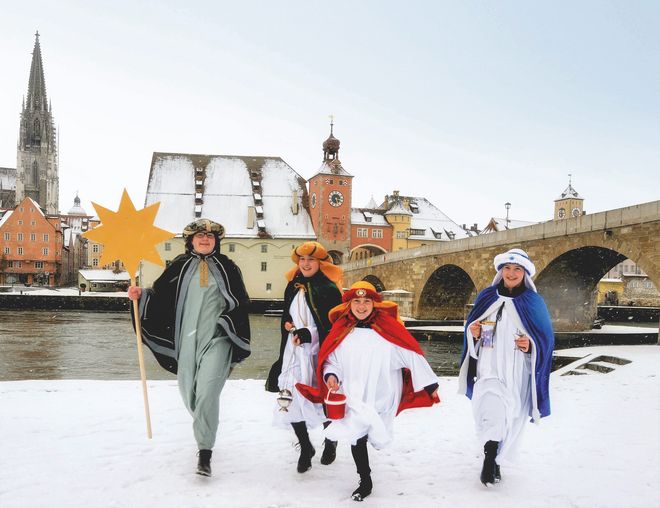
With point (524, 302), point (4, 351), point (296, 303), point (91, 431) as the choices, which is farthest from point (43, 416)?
point (4, 351)

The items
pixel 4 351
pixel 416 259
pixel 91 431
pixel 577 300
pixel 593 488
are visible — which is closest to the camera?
pixel 593 488

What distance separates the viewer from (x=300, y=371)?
15.3ft

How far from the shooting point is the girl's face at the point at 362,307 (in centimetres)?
422

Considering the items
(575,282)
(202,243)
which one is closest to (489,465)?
(202,243)

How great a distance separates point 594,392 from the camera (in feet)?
25.5

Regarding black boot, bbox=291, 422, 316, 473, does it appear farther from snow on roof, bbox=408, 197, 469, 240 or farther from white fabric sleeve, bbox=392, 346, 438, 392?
snow on roof, bbox=408, 197, 469, 240

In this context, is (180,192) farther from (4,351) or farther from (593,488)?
(593,488)

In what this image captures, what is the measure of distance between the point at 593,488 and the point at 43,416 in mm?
4869

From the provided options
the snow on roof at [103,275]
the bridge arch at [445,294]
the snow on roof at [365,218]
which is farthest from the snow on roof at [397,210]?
the bridge arch at [445,294]

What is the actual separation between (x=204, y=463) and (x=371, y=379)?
1.32 m

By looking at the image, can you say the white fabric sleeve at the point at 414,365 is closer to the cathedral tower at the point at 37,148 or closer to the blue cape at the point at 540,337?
the blue cape at the point at 540,337

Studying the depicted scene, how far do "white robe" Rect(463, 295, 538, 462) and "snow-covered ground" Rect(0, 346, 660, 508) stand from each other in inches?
14.2

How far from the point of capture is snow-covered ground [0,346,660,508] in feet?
12.6

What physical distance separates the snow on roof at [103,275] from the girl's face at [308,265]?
5816 centimetres
